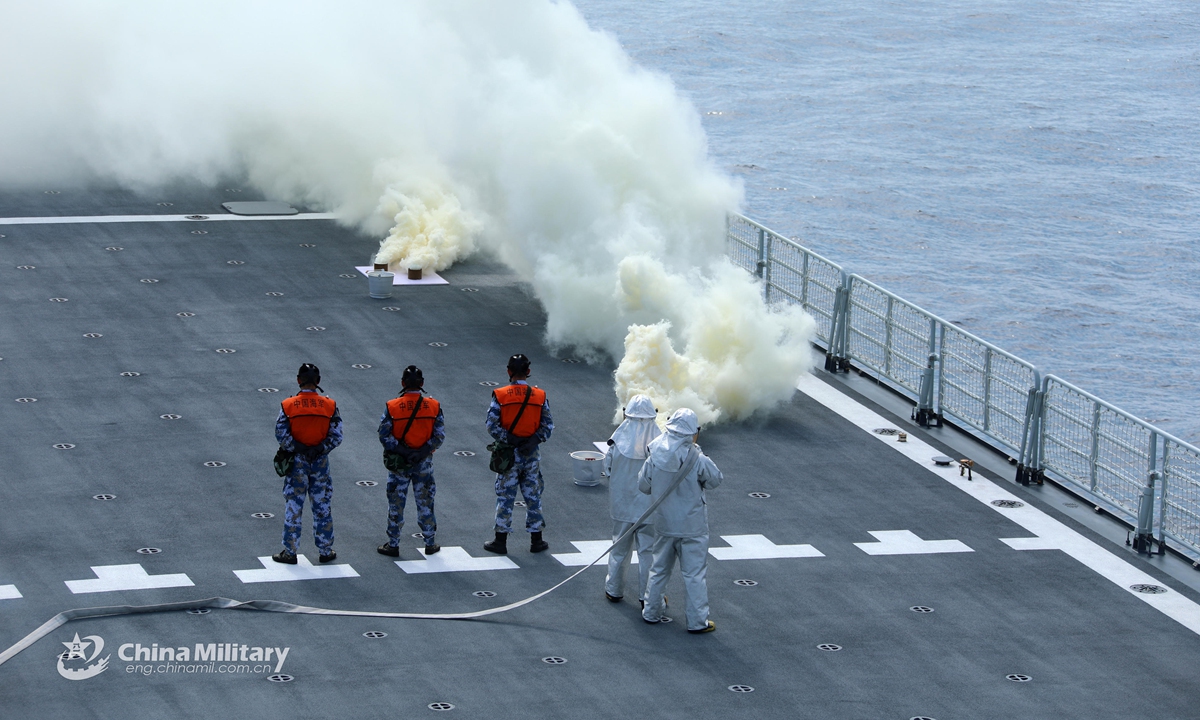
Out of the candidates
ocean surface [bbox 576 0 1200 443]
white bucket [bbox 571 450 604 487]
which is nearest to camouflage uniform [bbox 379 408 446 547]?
white bucket [bbox 571 450 604 487]

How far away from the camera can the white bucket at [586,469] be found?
48.6 feet

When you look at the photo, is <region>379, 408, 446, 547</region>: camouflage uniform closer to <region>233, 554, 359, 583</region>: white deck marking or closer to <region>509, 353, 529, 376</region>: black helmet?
<region>233, 554, 359, 583</region>: white deck marking

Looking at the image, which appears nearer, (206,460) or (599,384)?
(206,460)

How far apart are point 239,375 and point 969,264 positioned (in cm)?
2859

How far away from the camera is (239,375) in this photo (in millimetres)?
17703

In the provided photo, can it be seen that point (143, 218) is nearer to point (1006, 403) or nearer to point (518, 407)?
point (518, 407)

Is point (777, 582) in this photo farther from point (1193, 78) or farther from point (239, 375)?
point (1193, 78)

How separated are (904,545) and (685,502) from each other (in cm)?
314

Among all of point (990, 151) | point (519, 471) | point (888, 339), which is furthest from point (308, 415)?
point (990, 151)

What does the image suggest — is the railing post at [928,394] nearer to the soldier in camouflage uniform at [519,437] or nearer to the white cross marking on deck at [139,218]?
the soldier in camouflage uniform at [519,437]

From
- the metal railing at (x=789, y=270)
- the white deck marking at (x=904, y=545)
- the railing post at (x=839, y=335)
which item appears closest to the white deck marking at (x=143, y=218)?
the metal railing at (x=789, y=270)

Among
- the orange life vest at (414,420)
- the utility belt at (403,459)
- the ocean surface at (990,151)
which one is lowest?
the ocean surface at (990,151)

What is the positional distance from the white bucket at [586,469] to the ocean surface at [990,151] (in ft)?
65.2

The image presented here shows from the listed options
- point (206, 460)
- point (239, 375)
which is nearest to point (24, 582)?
point (206, 460)
